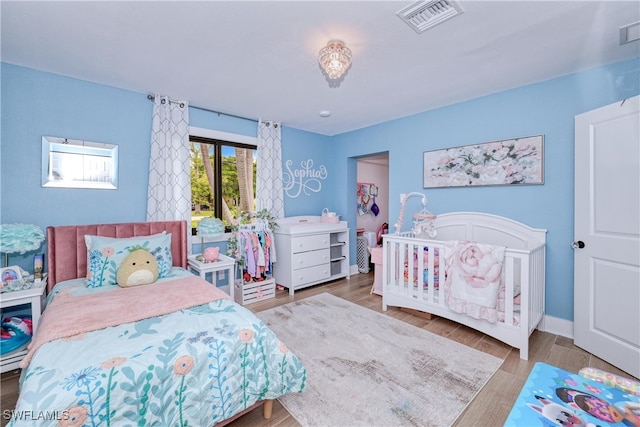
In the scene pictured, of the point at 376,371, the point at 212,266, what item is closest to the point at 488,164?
the point at 376,371

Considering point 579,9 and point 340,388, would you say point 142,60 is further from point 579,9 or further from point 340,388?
point 579,9

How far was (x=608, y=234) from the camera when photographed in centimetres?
218

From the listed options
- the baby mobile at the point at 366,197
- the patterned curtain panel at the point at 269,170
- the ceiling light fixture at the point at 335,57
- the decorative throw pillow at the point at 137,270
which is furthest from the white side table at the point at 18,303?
the baby mobile at the point at 366,197

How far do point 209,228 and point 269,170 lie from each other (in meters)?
1.28

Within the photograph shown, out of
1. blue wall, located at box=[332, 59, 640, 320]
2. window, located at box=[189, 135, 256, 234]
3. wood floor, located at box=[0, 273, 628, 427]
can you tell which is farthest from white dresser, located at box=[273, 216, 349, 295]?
blue wall, located at box=[332, 59, 640, 320]

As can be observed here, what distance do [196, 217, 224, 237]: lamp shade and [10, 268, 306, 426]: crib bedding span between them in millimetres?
1580

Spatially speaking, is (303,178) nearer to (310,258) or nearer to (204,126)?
(310,258)

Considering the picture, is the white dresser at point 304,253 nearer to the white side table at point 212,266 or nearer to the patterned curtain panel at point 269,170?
the patterned curtain panel at point 269,170

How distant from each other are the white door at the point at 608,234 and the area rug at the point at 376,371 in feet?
2.93

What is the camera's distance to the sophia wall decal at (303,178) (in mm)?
4398

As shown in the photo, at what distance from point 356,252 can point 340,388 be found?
317cm

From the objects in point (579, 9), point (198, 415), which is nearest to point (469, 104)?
point (579, 9)

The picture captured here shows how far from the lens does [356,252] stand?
4965 millimetres

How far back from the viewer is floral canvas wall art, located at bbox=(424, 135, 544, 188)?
109 inches
